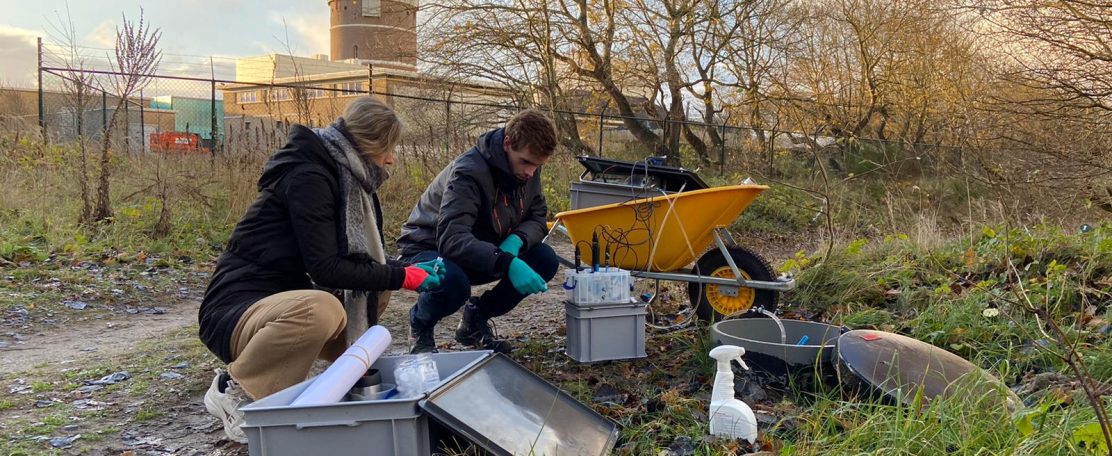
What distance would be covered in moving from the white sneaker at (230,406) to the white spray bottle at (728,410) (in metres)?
1.58

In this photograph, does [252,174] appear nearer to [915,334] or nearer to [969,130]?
[915,334]

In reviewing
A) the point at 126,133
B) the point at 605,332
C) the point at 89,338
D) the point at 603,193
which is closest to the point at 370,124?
the point at 605,332

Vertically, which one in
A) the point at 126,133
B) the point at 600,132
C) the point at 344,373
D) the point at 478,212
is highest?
the point at 600,132

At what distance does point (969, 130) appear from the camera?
25.2ft

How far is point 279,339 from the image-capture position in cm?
236

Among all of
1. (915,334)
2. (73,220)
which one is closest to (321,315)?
(915,334)

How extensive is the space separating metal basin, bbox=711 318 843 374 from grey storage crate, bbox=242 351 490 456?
1430 mm

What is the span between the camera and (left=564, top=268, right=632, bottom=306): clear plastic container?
3.33 meters

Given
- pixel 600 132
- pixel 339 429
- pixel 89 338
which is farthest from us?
pixel 600 132

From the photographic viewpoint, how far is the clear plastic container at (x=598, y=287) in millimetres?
3332

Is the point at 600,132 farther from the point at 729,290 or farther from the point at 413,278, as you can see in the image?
the point at 413,278

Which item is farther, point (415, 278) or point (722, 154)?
point (722, 154)

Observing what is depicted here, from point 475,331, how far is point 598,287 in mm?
819

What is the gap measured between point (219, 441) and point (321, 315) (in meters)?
0.65
